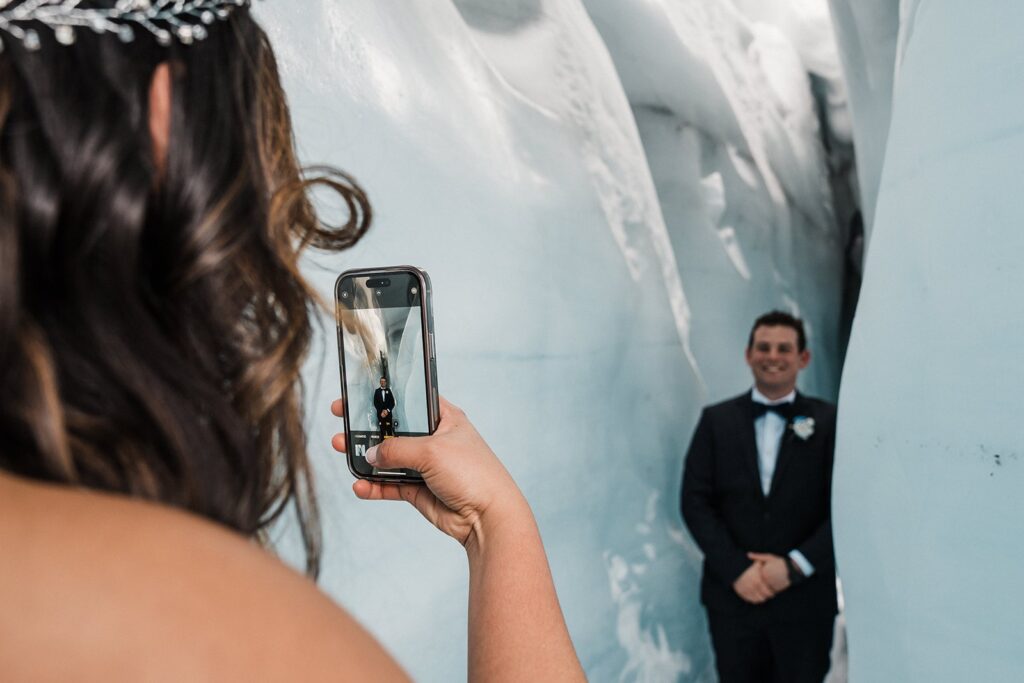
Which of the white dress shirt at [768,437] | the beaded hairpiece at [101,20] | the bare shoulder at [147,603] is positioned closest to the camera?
the bare shoulder at [147,603]

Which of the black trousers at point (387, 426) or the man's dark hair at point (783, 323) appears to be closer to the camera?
the black trousers at point (387, 426)

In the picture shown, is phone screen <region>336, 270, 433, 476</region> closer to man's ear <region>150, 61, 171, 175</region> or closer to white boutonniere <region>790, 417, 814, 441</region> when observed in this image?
man's ear <region>150, 61, 171, 175</region>

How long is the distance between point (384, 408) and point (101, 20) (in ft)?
1.78

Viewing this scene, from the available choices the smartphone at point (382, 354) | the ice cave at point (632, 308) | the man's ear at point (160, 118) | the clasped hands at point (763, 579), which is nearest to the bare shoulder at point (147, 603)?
the man's ear at point (160, 118)

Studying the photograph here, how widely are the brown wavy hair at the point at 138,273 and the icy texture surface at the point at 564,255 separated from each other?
Result: 0.49 metres

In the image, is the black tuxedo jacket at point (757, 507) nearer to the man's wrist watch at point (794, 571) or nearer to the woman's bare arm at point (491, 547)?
the man's wrist watch at point (794, 571)

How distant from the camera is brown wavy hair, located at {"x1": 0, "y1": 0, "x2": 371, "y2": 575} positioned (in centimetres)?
38

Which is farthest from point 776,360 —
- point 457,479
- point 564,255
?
point 457,479

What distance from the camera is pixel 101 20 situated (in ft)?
1.45

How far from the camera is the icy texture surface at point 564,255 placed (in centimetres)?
135

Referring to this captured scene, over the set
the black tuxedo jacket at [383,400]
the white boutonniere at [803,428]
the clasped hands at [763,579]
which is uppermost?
the black tuxedo jacket at [383,400]

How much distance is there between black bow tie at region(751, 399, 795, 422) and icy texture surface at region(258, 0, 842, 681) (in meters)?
0.22

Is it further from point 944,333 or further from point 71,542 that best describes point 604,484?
point 71,542

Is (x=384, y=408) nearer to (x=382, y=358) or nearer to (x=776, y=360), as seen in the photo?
(x=382, y=358)
